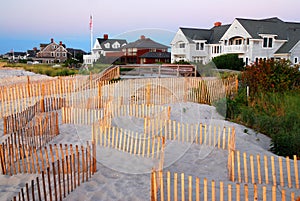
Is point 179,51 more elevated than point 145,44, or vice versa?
point 179,51

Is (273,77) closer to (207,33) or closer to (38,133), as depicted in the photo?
(38,133)

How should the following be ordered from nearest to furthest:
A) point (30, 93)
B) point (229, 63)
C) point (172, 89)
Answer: point (172, 89), point (30, 93), point (229, 63)

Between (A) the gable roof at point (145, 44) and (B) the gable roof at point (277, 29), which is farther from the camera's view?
(B) the gable roof at point (277, 29)

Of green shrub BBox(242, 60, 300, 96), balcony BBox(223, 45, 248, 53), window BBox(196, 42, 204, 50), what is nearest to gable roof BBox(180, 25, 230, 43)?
window BBox(196, 42, 204, 50)

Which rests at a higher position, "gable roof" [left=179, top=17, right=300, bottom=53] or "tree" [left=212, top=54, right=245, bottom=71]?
"gable roof" [left=179, top=17, right=300, bottom=53]

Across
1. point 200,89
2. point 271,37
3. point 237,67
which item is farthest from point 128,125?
point 271,37

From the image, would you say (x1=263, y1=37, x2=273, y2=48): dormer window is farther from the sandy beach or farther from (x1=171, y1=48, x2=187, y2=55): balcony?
the sandy beach

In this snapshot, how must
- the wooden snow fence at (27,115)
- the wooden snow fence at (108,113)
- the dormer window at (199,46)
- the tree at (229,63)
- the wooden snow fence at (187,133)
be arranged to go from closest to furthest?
the wooden snow fence at (187,133), the wooden snow fence at (27,115), the wooden snow fence at (108,113), the tree at (229,63), the dormer window at (199,46)

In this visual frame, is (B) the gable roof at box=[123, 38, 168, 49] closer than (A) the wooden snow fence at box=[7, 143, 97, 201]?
No

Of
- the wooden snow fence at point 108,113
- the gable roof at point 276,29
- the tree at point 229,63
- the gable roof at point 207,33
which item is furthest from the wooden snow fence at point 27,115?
the gable roof at point 207,33

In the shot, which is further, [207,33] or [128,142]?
[207,33]

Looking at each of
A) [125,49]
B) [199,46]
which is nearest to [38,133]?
[125,49]

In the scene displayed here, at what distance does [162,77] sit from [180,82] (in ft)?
4.11

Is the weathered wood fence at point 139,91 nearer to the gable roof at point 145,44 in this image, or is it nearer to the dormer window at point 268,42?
the gable roof at point 145,44
